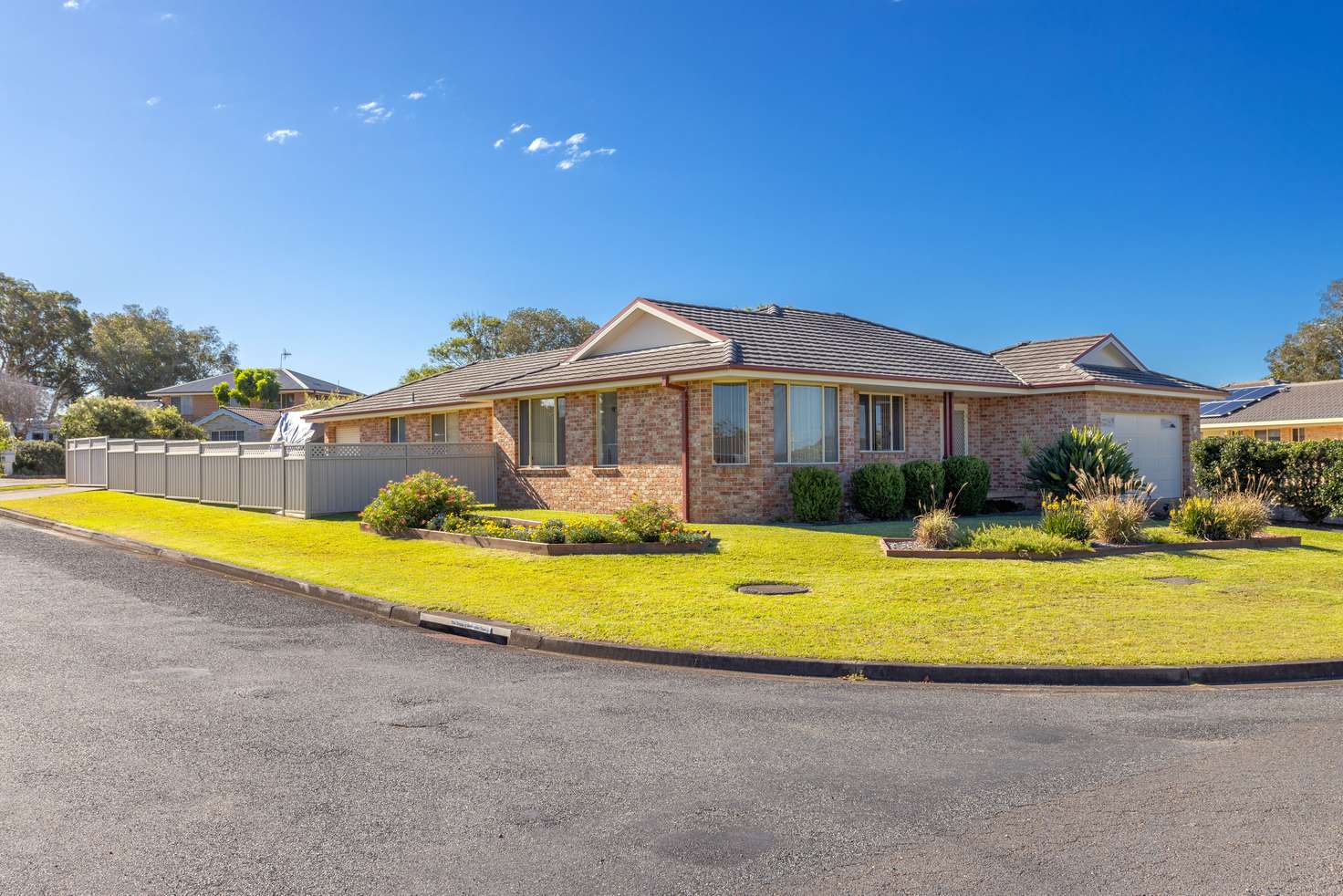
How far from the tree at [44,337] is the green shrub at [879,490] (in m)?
75.8

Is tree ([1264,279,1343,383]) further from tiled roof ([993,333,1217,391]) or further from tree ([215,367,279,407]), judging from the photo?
tree ([215,367,279,407])

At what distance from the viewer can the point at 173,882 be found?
3.80 m

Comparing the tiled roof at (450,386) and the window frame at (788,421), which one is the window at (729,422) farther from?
the tiled roof at (450,386)

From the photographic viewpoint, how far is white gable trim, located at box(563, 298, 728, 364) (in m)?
19.8

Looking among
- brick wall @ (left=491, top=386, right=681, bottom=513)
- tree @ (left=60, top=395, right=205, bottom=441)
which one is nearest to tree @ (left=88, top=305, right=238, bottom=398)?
tree @ (left=60, top=395, right=205, bottom=441)

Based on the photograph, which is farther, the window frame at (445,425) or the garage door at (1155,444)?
the window frame at (445,425)

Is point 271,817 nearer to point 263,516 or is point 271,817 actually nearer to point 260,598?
point 260,598

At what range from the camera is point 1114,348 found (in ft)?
78.9

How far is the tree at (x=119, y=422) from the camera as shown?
45594 millimetres

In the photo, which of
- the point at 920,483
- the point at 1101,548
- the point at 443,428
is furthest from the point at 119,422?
the point at 1101,548

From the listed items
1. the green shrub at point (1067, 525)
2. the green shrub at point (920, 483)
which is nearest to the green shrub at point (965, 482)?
the green shrub at point (920, 483)

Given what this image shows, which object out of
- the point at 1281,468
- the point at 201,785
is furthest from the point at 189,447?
the point at 1281,468

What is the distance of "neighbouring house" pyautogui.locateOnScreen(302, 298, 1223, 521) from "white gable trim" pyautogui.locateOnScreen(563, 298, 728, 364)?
1.5 inches

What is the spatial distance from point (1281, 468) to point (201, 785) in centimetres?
2117
